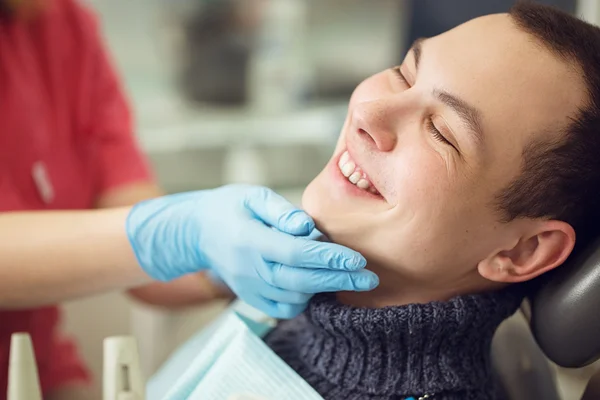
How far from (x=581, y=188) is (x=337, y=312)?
388 mm

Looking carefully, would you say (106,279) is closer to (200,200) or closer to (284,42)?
(200,200)

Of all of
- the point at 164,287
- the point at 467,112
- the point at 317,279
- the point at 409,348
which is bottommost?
the point at 164,287

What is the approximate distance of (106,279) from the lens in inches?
42.3

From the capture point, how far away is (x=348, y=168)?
979 millimetres

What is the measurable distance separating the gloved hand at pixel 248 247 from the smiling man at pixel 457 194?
Result: 2.2 inches

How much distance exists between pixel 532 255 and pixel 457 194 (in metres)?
0.17

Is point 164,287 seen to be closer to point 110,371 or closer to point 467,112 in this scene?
point 110,371

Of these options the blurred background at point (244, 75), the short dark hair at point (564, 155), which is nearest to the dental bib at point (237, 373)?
the short dark hair at point (564, 155)

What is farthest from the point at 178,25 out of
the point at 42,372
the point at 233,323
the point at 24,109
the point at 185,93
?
the point at 233,323

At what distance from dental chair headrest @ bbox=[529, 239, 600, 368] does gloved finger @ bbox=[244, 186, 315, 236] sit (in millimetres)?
362

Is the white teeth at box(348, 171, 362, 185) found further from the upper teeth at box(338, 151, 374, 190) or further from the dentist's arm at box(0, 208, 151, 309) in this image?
the dentist's arm at box(0, 208, 151, 309)

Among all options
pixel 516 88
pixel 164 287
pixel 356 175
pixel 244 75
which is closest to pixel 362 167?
pixel 356 175

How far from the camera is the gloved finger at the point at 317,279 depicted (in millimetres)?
897

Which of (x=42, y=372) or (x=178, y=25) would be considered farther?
(x=178, y=25)
